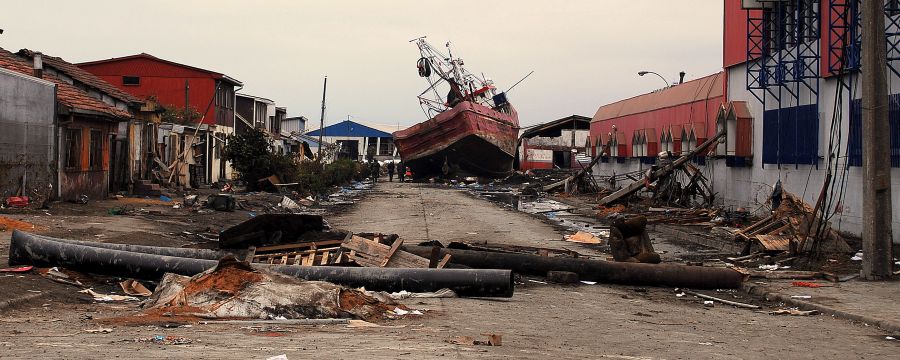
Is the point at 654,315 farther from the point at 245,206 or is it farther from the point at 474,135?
the point at 474,135

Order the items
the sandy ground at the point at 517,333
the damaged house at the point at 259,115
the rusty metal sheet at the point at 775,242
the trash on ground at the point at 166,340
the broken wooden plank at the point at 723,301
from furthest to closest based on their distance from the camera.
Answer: the damaged house at the point at 259,115 < the rusty metal sheet at the point at 775,242 < the broken wooden plank at the point at 723,301 < the trash on ground at the point at 166,340 < the sandy ground at the point at 517,333

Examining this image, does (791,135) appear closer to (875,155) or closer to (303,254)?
(875,155)

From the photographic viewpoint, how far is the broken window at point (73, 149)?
1087 inches

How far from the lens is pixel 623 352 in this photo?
8.70 metres

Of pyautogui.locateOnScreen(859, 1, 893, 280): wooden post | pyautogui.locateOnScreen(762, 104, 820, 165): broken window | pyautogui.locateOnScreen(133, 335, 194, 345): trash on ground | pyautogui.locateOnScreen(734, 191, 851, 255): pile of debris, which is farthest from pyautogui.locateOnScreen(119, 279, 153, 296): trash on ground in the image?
pyautogui.locateOnScreen(762, 104, 820, 165): broken window

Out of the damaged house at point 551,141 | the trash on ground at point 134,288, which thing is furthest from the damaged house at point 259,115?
the trash on ground at point 134,288

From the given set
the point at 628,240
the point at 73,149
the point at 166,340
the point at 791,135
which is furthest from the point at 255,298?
the point at 73,149

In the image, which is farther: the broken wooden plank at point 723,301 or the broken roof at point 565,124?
the broken roof at point 565,124

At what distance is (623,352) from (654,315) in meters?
3.12

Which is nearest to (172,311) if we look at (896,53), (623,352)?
(623,352)

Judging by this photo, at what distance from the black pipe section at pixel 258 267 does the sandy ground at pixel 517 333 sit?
28cm

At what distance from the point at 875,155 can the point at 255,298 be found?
9.13 metres

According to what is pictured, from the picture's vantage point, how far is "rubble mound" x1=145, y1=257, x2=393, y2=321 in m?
9.81

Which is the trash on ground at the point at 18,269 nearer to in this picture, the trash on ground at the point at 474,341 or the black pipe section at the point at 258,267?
the black pipe section at the point at 258,267
